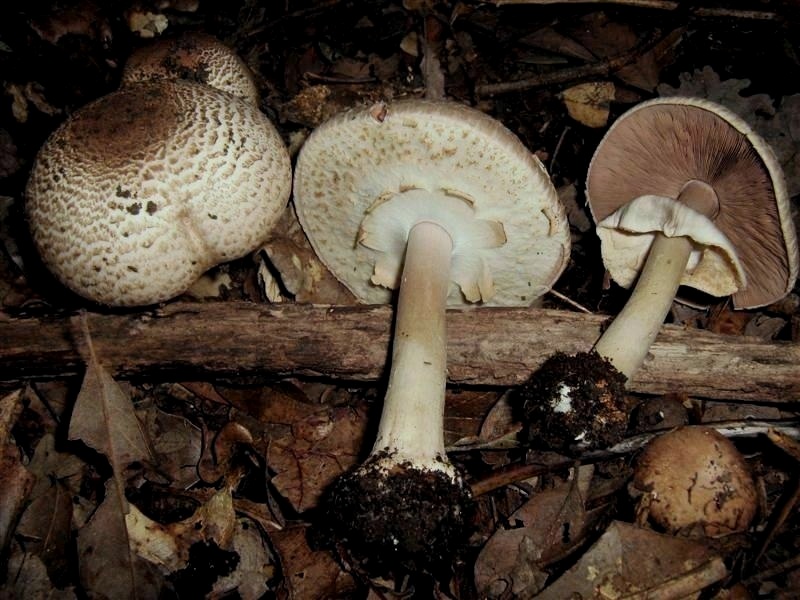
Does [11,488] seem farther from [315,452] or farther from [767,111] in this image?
[767,111]

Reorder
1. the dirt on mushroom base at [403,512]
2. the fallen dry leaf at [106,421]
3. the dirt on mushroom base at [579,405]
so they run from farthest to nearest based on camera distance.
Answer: the fallen dry leaf at [106,421]
the dirt on mushroom base at [579,405]
the dirt on mushroom base at [403,512]

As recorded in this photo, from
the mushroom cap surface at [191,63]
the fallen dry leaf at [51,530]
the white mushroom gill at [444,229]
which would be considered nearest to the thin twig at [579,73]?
the white mushroom gill at [444,229]

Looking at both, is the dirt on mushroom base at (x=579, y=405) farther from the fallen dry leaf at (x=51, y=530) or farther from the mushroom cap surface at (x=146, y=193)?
the fallen dry leaf at (x=51, y=530)

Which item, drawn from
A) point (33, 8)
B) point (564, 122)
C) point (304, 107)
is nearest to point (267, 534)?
point (304, 107)

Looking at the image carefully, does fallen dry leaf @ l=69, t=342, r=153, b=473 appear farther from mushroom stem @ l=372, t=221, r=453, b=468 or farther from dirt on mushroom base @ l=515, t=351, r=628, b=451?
dirt on mushroom base @ l=515, t=351, r=628, b=451

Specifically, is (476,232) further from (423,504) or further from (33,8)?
(33,8)

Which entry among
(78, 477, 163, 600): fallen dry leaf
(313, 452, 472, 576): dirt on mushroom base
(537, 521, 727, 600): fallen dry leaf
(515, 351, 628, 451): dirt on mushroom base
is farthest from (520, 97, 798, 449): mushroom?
(78, 477, 163, 600): fallen dry leaf

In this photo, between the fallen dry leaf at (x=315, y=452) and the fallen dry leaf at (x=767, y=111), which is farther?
the fallen dry leaf at (x=767, y=111)
